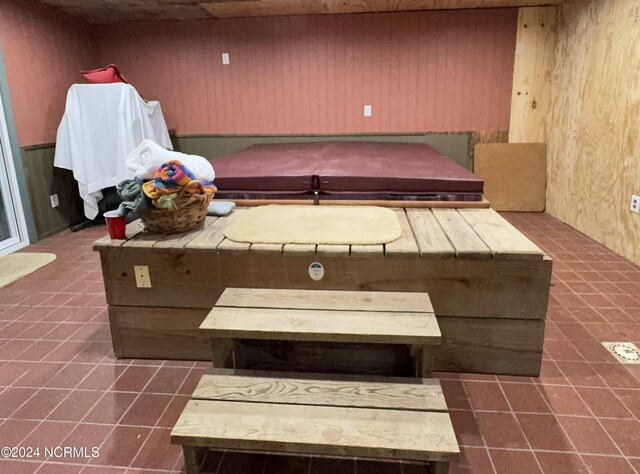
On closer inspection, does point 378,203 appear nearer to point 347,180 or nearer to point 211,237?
point 347,180

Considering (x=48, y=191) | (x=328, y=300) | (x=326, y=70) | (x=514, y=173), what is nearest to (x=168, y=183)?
(x=328, y=300)

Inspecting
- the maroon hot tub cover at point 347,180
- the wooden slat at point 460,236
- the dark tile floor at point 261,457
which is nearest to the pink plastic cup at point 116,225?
the dark tile floor at point 261,457

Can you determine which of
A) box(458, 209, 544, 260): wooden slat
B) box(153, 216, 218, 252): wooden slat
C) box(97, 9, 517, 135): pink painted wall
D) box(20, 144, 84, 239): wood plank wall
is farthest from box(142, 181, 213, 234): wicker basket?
box(97, 9, 517, 135): pink painted wall

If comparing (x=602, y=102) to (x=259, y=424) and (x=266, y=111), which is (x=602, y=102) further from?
(x=259, y=424)

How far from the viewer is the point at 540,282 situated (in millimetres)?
1803

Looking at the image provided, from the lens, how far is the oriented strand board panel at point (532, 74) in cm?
444

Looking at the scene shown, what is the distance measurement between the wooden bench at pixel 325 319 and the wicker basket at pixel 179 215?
16.8 inches

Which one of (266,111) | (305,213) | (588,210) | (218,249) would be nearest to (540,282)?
(305,213)

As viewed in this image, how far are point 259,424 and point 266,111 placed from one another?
4.07 m

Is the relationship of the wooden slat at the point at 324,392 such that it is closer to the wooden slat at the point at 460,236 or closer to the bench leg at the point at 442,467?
the bench leg at the point at 442,467

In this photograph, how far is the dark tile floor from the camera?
4.84 ft

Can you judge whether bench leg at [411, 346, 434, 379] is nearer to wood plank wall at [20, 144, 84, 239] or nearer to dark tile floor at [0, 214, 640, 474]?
dark tile floor at [0, 214, 640, 474]

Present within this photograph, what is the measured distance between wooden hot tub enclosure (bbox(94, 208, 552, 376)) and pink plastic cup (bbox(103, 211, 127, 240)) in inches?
1.7

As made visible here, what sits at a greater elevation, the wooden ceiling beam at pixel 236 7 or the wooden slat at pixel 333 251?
the wooden ceiling beam at pixel 236 7
